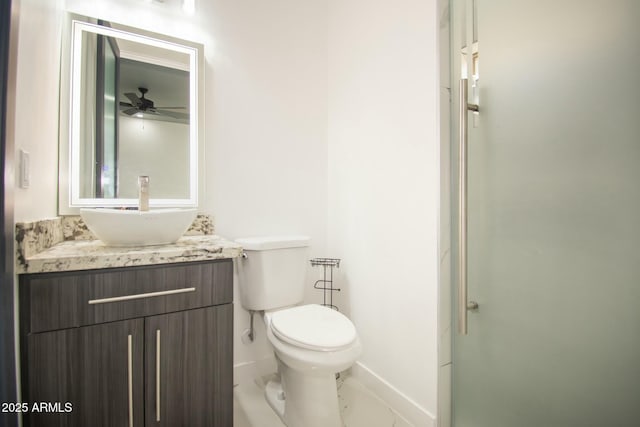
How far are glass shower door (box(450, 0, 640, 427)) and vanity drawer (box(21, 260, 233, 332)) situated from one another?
108 cm

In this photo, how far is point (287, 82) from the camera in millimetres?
1943

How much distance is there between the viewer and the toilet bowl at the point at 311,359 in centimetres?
119

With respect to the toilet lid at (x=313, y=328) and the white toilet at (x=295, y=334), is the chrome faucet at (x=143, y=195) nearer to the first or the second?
the white toilet at (x=295, y=334)

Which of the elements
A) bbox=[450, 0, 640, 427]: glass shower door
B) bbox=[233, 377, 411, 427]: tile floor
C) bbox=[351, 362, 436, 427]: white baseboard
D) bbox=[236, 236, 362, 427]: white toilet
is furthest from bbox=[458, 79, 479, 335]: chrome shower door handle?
bbox=[233, 377, 411, 427]: tile floor

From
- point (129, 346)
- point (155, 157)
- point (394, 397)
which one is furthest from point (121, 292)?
point (394, 397)

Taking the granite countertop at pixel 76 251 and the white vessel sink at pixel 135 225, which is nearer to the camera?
the granite countertop at pixel 76 251

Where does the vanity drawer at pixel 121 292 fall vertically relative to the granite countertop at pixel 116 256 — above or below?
below

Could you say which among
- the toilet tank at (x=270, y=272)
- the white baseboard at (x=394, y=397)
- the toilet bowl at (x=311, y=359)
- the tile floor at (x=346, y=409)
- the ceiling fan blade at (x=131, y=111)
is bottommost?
the tile floor at (x=346, y=409)

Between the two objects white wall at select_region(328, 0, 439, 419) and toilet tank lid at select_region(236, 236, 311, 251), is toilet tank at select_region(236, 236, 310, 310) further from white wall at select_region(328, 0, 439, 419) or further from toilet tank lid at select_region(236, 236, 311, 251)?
white wall at select_region(328, 0, 439, 419)

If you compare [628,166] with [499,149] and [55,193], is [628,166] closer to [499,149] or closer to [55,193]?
[499,149]

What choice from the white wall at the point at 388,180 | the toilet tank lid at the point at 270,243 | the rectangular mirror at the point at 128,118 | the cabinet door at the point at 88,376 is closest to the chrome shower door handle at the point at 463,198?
the white wall at the point at 388,180

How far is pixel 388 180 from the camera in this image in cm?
161

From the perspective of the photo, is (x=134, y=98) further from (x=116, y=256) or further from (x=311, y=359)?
(x=311, y=359)

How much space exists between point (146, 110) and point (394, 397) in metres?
2.03
